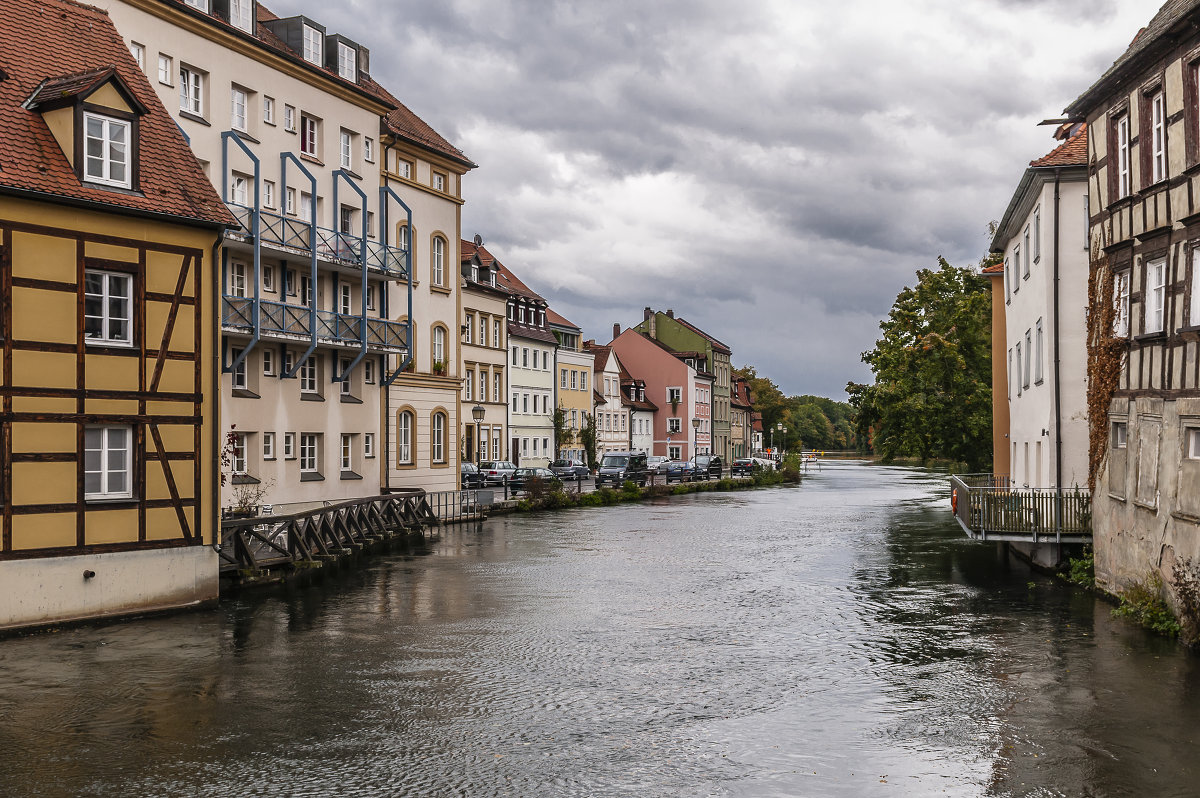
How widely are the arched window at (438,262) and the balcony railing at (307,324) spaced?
5.89 m

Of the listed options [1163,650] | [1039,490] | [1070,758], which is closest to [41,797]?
[1070,758]

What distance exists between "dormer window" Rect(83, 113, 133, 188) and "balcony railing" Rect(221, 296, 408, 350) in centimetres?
1189

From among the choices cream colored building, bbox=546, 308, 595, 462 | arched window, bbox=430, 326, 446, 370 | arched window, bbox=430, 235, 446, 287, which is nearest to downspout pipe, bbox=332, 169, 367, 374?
arched window, bbox=430, 235, 446, 287

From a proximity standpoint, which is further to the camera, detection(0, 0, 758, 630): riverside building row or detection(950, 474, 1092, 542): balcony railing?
detection(950, 474, 1092, 542): balcony railing

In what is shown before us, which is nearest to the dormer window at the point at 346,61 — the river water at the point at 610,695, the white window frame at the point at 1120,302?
the river water at the point at 610,695

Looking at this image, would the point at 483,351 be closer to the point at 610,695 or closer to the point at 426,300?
the point at 426,300

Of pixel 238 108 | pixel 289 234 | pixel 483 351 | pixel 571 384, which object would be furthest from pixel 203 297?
pixel 571 384

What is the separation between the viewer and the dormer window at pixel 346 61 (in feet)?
124

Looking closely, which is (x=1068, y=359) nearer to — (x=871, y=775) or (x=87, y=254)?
(x=871, y=775)

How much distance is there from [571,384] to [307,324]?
4835cm

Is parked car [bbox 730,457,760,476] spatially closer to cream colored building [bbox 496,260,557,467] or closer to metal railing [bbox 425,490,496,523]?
cream colored building [bbox 496,260,557,467]

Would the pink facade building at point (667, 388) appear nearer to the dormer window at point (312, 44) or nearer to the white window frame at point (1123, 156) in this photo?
the dormer window at point (312, 44)

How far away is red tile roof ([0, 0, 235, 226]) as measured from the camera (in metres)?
18.5

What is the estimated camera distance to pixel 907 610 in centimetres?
2077
